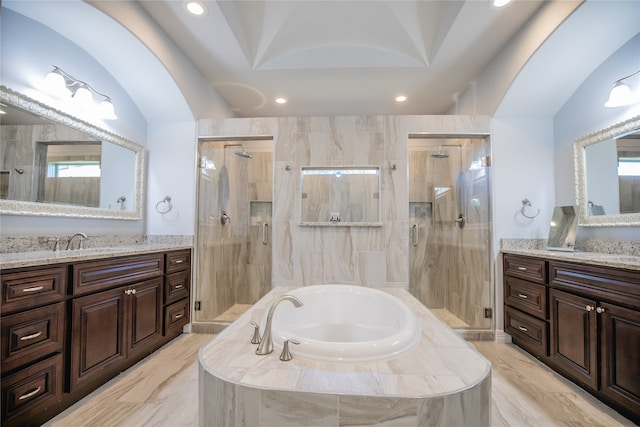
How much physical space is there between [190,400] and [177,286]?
3.81 ft

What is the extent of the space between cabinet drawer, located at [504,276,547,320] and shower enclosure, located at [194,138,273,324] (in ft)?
8.67

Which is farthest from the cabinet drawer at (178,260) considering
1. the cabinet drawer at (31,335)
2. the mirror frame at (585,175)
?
the mirror frame at (585,175)

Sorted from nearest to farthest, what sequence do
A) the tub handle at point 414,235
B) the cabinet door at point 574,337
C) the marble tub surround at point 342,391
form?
the marble tub surround at point 342,391
the cabinet door at point 574,337
the tub handle at point 414,235

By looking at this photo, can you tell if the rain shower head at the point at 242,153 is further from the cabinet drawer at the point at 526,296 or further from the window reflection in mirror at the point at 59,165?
the cabinet drawer at the point at 526,296

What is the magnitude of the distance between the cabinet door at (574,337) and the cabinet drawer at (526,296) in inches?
3.4

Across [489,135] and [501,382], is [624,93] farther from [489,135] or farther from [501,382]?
[501,382]

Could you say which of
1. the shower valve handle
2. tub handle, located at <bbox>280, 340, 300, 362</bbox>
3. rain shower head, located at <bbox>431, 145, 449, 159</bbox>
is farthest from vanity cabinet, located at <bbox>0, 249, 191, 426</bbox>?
rain shower head, located at <bbox>431, 145, 449, 159</bbox>

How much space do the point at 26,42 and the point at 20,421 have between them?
91.1 inches

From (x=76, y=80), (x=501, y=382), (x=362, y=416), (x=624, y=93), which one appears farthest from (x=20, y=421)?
(x=624, y=93)

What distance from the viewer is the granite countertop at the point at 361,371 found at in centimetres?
95

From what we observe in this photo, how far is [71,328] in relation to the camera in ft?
5.11

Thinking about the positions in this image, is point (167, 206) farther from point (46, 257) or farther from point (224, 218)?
point (46, 257)

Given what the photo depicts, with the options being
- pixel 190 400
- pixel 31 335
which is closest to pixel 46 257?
pixel 31 335

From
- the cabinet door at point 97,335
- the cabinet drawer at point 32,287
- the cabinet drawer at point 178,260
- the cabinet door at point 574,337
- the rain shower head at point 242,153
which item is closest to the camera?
the cabinet drawer at point 32,287
